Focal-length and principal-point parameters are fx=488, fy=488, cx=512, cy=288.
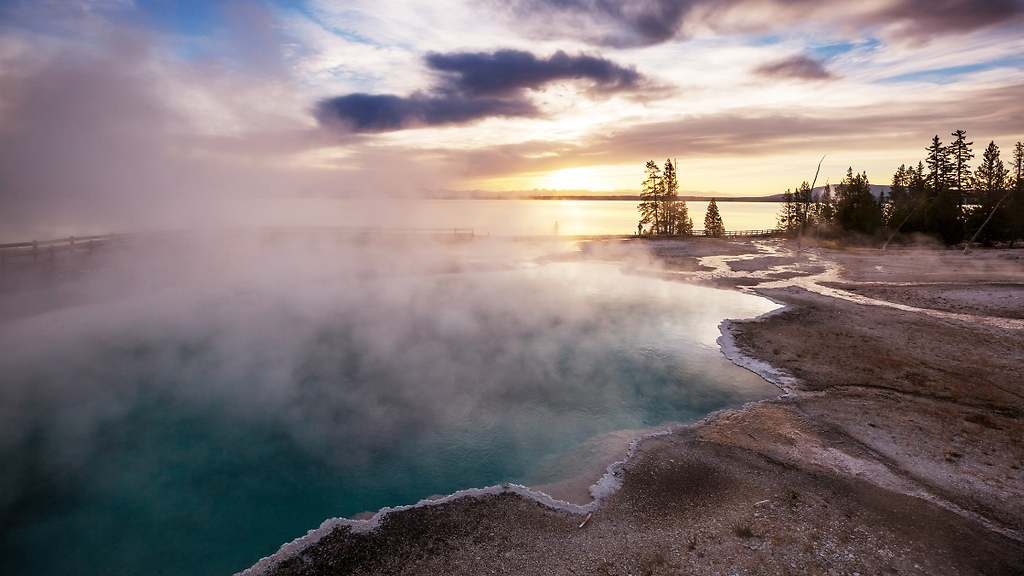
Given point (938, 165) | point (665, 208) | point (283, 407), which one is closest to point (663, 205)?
point (665, 208)

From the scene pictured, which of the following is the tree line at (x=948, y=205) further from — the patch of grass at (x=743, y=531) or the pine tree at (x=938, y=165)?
the patch of grass at (x=743, y=531)

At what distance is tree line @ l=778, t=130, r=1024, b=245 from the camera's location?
43.0 metres

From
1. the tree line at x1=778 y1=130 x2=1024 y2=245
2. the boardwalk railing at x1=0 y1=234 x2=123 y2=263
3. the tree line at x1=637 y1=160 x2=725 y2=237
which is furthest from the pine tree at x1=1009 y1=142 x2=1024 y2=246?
the boardwalk railing at x1=0 y1=234 x2=123 y2=263

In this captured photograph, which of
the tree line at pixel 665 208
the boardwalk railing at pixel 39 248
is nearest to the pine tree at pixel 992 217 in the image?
the tree line at pixel 665 208

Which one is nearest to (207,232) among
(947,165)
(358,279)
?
(358,279)

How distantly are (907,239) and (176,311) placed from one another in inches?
2412

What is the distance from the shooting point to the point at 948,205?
152 feet

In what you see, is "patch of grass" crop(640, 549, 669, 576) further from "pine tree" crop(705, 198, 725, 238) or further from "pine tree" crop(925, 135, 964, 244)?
"pine tree" crop(705, 198, 725, 238)

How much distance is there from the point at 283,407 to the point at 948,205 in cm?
5909

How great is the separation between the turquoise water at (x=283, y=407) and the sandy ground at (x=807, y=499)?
5.04 ft

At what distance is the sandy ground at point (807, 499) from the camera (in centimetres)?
Answer: 794

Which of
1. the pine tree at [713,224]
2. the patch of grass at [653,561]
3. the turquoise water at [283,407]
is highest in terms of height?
the pine tree at [713,224]

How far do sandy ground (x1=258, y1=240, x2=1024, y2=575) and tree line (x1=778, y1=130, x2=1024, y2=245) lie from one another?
35.5 meters

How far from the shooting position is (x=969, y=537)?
8.27 meters
